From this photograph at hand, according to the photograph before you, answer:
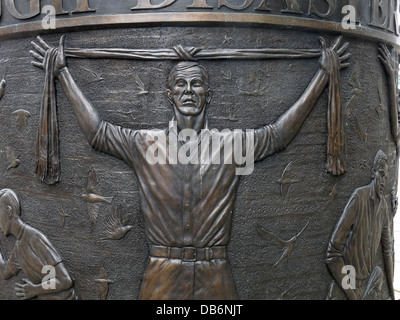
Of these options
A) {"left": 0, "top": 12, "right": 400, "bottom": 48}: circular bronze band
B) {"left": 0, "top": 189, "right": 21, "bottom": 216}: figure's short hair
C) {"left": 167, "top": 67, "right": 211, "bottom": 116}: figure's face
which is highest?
{"left": 0, "top": 12, "right": 400, "bottom": 48}: circular bronze band

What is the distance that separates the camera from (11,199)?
10.5 ft

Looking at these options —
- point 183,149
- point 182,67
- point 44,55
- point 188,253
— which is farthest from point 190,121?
point 44,55

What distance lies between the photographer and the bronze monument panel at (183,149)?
2.81 meters

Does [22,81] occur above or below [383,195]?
above

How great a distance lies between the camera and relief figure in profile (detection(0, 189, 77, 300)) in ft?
9.98

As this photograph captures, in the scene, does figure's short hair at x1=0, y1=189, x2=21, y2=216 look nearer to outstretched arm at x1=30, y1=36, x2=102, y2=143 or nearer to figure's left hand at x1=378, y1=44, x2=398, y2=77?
outstretched arm at x1=30, y1=36, x2=102, y2=143

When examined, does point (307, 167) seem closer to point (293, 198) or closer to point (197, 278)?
point (293, 198)

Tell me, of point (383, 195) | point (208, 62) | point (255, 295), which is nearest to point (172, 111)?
point (208, 62)

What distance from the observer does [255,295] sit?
300 cm

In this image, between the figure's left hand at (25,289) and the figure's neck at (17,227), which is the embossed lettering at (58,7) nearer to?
the figure's neck at (17,227)

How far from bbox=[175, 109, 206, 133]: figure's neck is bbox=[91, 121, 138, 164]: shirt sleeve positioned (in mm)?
293

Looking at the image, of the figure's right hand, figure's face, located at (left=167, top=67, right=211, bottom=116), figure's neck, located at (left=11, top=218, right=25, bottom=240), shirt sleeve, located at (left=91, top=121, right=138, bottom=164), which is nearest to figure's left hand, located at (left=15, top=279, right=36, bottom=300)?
figure's neck, located at (left=11, top=218, right=25, bottom=240)

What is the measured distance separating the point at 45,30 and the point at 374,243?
288 centimetres

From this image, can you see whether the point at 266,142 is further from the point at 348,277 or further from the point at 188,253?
the point at 348,277
